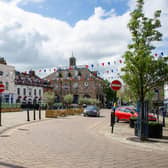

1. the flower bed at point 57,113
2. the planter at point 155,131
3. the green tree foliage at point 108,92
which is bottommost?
the flower bed at point 57,113

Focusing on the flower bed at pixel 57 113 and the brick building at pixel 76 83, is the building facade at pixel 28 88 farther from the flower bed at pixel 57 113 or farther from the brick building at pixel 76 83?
the flower bed at pixel 57 113

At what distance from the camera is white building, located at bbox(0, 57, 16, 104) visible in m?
56.5

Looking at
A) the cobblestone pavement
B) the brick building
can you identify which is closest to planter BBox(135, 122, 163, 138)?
the cobblestone pavement

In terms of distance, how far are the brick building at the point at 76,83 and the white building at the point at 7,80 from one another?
24.0 metres

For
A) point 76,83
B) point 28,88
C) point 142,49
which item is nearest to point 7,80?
point 28,88

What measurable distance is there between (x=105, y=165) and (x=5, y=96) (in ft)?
176

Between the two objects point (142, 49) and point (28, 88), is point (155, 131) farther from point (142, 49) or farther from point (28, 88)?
point (28, 88)

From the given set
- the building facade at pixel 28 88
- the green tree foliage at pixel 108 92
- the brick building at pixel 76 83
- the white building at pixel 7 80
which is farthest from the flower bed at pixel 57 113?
the green tree foliage at pixel 108 92

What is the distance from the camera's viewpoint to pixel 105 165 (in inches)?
263

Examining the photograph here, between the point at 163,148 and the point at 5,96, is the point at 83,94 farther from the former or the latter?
the point at 163,148

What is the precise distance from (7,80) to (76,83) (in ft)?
98.1

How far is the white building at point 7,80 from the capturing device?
185ft

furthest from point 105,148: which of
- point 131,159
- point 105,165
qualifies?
point 105,165

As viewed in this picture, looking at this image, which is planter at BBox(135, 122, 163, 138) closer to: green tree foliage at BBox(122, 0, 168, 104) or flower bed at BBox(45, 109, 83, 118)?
green tree foliage at BBox(122, 0, 168, 104)
